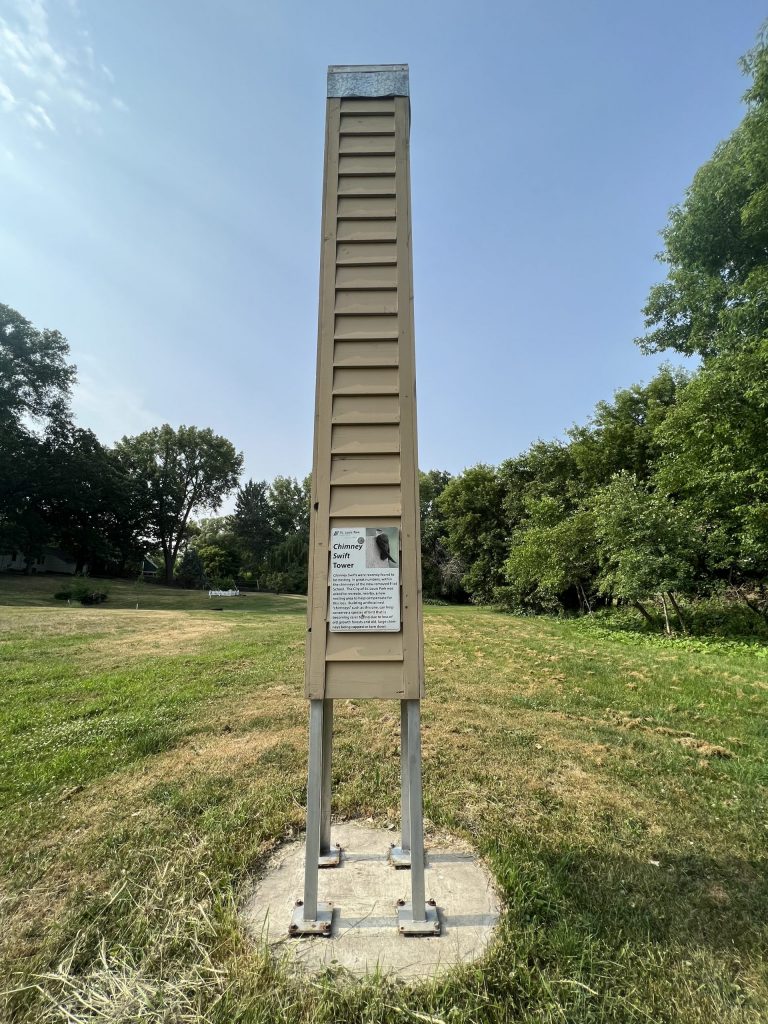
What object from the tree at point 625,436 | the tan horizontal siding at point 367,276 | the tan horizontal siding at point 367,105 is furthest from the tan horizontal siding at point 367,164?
the tree at point 625,436

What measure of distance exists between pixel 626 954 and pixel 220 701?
436 cm

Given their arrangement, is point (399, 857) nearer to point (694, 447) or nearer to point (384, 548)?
point (384, 548)

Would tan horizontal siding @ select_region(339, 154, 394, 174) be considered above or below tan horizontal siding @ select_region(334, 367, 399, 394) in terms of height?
above

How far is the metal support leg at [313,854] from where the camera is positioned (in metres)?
1.79

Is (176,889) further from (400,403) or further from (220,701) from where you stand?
(220,701)

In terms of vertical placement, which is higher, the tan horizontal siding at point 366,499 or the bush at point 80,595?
the tan horizontal siding at point 366,499

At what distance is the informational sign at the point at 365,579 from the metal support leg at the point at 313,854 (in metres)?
0.38

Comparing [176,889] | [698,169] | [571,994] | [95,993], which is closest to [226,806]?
[176,889]

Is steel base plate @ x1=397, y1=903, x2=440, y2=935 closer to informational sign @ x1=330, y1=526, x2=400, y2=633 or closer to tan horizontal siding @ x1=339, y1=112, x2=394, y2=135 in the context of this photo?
informational sign @ x1=330, y1=526, x2=400, y2=633

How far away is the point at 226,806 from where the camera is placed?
2.71 meters

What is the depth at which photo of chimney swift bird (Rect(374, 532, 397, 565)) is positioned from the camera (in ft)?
6.39

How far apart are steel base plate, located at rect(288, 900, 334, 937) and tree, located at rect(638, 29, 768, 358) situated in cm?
1246

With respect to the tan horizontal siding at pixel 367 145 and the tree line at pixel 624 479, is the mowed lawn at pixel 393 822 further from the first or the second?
the tree line at pixel 624 479

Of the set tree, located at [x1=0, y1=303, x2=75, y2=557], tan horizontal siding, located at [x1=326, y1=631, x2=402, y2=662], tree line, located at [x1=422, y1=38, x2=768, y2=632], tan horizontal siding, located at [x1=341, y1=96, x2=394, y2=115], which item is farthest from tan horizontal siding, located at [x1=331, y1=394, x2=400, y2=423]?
tree, located at [x1=0, y1=303, x2=75, y2=557]
